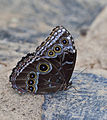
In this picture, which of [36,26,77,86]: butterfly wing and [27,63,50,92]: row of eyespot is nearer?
[36,26,77,86]: butterfly wing

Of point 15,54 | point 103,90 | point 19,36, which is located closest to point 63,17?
point 19,36

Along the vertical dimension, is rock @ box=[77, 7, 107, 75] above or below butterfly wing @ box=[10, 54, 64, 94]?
above

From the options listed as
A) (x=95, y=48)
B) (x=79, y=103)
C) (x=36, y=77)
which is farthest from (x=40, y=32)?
(x=79, y=103)

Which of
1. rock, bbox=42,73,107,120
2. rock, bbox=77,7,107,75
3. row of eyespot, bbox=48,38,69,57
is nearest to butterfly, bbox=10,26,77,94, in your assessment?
row of eyespot, bbox=48,38,69,57

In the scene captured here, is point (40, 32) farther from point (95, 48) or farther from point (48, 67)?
point (48, 67)

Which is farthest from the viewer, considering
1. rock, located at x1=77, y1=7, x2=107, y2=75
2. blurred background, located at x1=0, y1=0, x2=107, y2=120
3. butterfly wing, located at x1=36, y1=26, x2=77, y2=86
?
rock, located at x1=77, y1=7, x2=107, y2=75

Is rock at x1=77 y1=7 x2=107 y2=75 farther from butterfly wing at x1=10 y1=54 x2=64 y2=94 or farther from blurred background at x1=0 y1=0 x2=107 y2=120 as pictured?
butterfly wing at x1=10 y1=54 x2=64 y2=94

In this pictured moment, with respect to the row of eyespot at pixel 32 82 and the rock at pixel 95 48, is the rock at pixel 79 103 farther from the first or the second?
the rock at pixel 95 48
